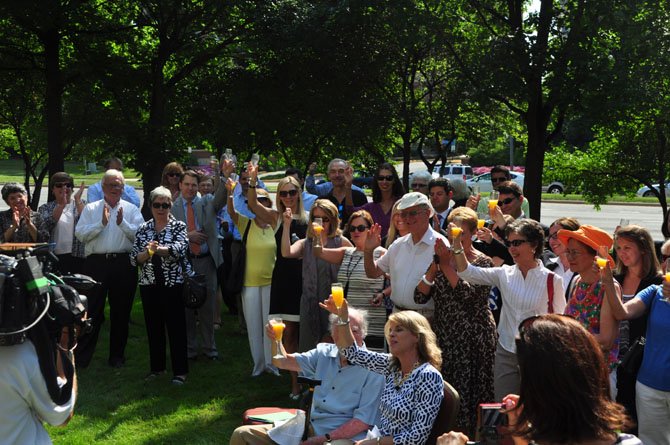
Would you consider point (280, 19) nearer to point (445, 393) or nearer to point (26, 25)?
point (26, 25)

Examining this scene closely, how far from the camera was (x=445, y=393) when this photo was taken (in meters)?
4.56

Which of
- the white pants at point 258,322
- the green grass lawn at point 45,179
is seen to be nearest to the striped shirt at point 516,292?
the white pants at point 258,322

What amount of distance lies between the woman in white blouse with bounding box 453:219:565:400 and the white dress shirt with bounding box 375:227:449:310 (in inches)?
20.5

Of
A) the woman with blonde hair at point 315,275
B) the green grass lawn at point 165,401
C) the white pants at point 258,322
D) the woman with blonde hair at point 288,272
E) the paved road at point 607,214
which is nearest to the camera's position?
the green grass lawn at point 165,401

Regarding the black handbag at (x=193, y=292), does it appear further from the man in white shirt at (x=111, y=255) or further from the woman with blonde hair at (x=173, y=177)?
the woman with blonde hair at (x=173, y=177)

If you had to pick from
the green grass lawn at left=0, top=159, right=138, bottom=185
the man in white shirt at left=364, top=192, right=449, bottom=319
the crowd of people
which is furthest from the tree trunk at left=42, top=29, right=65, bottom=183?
the green grass lawn at left=0, top=159, right=138, bottom=185

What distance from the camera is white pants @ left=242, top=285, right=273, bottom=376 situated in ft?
26.6

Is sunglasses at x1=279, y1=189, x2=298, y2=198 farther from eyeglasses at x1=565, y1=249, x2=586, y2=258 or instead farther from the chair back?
the chair back

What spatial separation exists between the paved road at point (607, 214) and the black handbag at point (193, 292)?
1656 centimetres

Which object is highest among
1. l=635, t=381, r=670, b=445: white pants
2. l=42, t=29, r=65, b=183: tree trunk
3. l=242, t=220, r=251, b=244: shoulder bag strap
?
l=42, t=29, r=65, b=183: tree trunk

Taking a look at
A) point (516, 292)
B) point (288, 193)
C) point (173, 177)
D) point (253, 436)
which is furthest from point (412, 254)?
point (173, 177)

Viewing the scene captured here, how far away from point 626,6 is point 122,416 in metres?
8.25

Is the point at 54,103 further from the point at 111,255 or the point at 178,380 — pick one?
the point at 178,380

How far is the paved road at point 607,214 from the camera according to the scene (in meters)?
24.1
